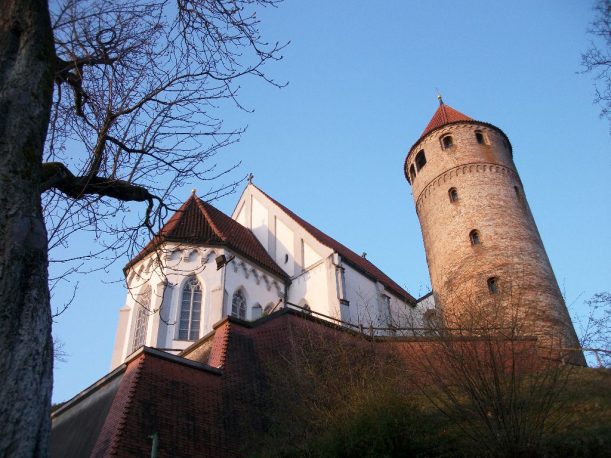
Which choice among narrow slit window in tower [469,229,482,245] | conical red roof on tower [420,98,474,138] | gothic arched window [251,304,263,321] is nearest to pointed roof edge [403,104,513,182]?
conical red roof on tower [420,98,474,138]

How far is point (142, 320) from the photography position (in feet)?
61.4

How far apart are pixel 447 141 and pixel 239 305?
12.1m

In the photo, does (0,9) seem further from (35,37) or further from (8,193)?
(8,193)

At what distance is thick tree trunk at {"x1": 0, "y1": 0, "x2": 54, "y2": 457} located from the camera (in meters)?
3.38

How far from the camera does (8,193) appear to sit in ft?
12.5

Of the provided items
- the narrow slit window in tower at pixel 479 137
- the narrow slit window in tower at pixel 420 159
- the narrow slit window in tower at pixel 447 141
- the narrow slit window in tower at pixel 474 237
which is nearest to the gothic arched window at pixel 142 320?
the narrow slit window in tower at pixel 474 237

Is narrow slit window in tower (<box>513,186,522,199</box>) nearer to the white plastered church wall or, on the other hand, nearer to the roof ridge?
the white plastered church wall

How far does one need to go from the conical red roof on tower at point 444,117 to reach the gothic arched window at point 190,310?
13261 millimetres

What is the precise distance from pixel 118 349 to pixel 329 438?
436 inches

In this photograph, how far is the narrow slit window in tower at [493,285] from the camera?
2070 centimetres

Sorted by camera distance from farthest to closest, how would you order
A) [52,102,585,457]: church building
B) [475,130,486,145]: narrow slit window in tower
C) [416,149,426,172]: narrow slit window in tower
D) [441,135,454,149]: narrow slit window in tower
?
1. [416,149,426,172]: narrow slit window in tower
2. [441,135,454,149]: narrow slit window in tower
3. [475,130,486,145]: narrow slit window in tower
4. [52,102,585,457]: church building

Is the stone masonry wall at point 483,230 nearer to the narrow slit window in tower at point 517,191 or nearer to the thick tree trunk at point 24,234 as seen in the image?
the narrow slit window in tower at point 517,191

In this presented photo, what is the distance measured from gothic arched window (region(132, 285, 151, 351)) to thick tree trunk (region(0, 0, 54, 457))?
14372 mm

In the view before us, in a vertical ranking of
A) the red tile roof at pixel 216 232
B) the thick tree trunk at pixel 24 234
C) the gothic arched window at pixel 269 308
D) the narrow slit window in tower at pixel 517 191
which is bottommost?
the thick tree trunk at pixel 24 234
